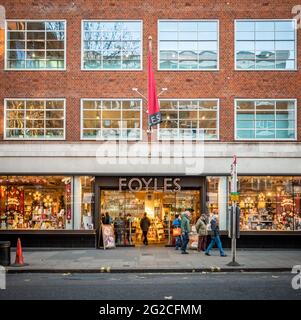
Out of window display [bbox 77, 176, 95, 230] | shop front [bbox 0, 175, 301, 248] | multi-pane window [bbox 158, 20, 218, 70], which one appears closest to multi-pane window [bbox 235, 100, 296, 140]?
shop front [bbox 0, 175, 301, 248]

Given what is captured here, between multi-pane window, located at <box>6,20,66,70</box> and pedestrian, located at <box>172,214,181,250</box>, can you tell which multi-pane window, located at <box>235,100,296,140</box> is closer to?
pedestrian, located at <box>172,214,181,250</box>

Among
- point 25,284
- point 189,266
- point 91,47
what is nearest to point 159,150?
point 91,47

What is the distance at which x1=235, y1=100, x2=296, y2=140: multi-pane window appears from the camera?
2588cm

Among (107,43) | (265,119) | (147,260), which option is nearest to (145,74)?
(107,43)

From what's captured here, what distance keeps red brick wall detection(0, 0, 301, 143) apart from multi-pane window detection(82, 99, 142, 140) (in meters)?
0.36

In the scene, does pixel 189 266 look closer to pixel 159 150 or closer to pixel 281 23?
pixel 159 150

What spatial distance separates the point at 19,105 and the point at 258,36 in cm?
1161

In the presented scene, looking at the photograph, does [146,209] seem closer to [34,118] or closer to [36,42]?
[34,118]

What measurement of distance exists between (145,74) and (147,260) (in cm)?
930

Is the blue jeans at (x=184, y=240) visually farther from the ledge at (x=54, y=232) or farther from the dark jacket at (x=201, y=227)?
the ledge at (x=54, y=232)

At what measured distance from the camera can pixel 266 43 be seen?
26078mm

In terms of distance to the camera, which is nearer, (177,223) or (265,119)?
(177,223)
